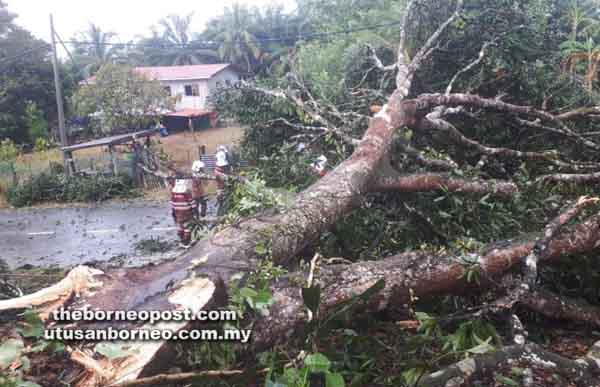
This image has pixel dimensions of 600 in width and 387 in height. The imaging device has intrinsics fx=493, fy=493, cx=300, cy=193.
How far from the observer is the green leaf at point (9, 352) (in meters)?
1.82

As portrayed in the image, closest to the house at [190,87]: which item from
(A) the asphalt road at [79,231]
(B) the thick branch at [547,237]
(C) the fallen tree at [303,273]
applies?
(A) the asphalt road at [79,231]

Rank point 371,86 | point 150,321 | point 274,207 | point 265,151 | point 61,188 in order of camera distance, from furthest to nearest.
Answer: point 61,188 → point 265,151 → point 371,86 → point 274,207 → point 150,321

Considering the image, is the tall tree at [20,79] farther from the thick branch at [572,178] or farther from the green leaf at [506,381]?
the green leaf at [506,381]

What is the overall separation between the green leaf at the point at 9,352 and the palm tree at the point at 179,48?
3433 cm

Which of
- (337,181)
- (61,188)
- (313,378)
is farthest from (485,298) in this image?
(61,188)

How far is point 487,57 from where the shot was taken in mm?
5980

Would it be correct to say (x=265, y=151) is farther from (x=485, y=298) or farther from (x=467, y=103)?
(x=485, y=298)

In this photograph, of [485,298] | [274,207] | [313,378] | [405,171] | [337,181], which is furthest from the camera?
[405,171]

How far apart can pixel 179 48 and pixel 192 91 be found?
25.4ft

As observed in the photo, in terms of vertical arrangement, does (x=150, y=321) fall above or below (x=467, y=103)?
below

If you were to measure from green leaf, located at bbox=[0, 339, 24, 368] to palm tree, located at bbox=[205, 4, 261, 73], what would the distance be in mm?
30287

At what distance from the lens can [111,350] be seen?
197 centimetres

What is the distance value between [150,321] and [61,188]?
1369 centimetres

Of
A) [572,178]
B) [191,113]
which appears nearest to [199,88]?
[191,113]
